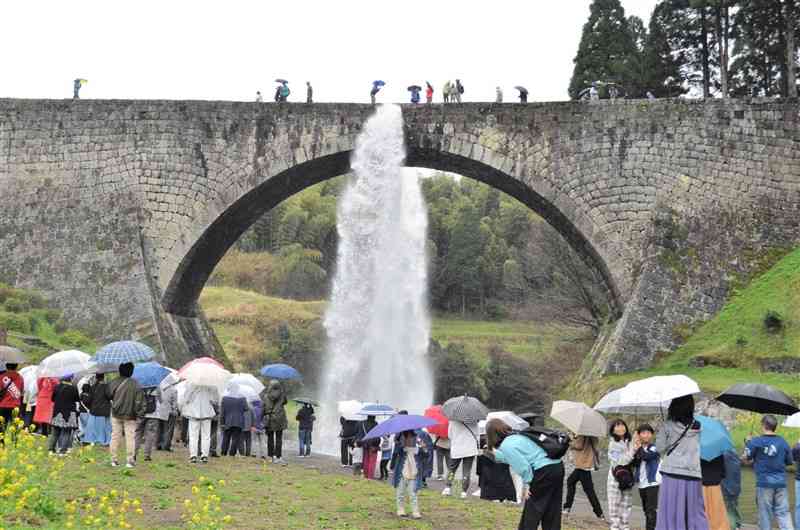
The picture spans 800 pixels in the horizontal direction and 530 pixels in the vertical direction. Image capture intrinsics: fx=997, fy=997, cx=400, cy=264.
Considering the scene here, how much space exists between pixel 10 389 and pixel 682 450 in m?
10.3

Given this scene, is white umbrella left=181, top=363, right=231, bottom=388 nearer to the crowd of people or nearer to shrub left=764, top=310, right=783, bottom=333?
the crowd of people

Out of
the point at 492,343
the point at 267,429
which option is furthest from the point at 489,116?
the point at 492,343

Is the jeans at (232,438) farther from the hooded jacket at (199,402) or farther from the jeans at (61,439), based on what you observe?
the jeans at (61,439)

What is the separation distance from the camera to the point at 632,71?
3897 centimetres

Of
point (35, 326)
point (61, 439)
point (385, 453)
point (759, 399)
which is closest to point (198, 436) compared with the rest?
point (61, 439)

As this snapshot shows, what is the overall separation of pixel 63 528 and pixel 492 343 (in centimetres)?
6031

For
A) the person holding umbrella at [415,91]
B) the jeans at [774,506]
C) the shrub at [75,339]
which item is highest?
the person holding umbrella at [415,91]

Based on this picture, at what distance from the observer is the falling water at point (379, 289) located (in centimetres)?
3164

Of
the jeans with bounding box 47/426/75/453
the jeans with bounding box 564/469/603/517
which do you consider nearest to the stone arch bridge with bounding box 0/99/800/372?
the jeans with bounding box 564/469/603/517

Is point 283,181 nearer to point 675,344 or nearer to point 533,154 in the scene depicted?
point 533,154

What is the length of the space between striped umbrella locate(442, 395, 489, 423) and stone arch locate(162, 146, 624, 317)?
15.3 m

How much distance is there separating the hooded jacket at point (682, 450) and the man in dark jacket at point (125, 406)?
7.97 meters

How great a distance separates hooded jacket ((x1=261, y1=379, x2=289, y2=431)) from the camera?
18672mm

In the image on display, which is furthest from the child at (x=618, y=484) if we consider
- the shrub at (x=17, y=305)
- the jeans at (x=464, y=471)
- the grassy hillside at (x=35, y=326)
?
the shrub at (x=17, y=305)
